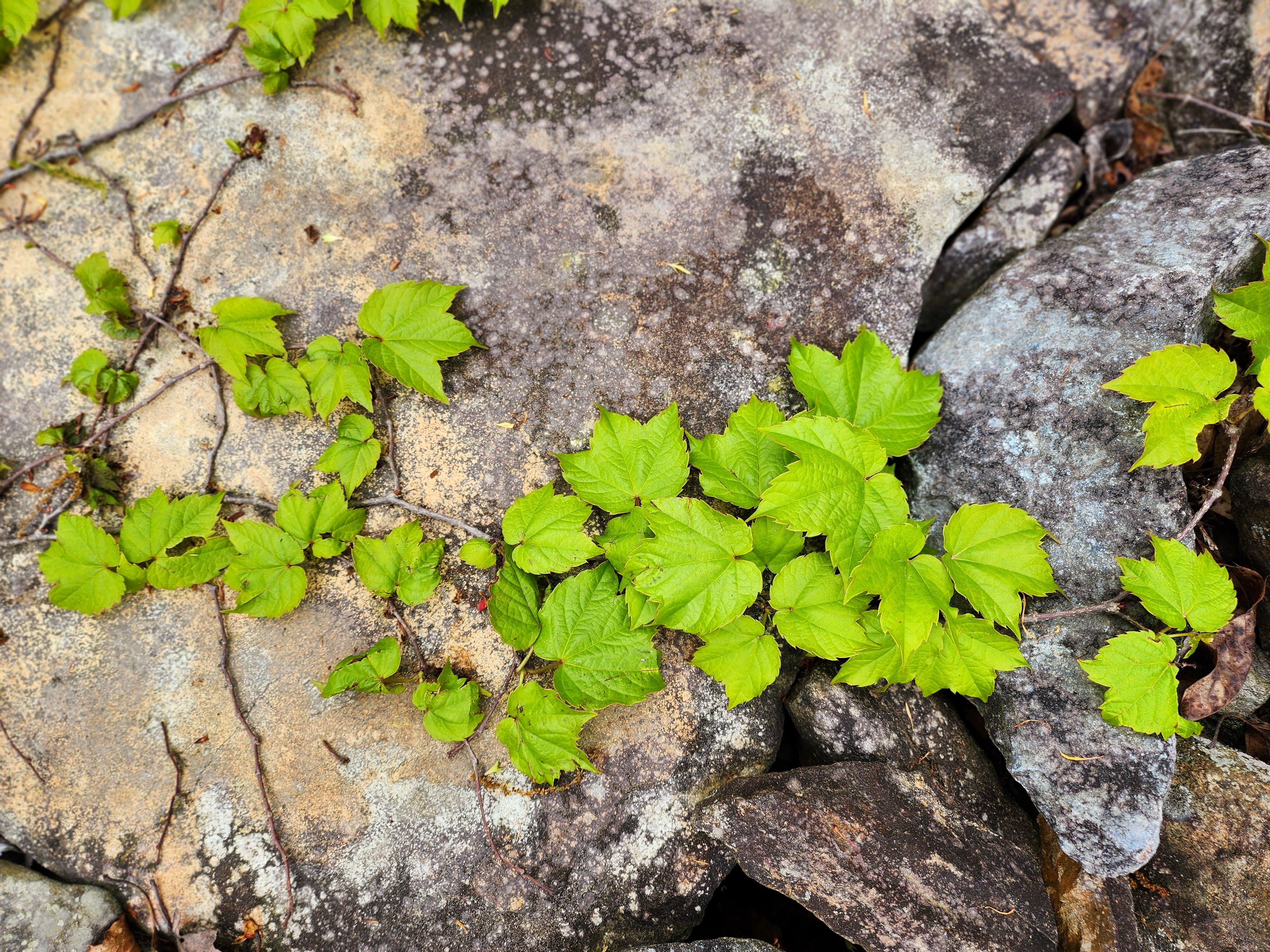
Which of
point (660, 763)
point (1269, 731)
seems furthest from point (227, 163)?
point (1269, 731)

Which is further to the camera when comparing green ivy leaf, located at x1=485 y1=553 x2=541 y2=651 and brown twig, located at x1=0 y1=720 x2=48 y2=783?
brown twig, located at x1=0 y1=720 x2=48 y2=783

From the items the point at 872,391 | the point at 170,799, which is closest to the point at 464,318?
the point at 872,391

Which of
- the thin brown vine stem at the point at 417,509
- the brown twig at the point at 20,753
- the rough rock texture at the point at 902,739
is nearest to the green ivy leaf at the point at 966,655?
the rough rock texture at the point at 902,739

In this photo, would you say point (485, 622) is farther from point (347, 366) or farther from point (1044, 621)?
point (1044, 621)

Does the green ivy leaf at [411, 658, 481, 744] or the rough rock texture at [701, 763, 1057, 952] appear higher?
the rough rock texture at [701, 763, 1057, 952]

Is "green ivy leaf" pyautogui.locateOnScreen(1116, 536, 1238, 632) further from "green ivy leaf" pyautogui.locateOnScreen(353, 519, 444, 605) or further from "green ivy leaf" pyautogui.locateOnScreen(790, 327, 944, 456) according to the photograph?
"green ivy leaf" pyautogui.locateOnScreen(353, 519, 444, 605)

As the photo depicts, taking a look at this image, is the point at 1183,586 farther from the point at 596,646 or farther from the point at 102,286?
the point at 102,286

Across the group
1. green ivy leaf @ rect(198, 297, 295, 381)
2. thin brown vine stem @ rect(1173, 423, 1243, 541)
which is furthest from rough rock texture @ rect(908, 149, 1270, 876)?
green ivy leaf @ rect(198, 297, 295, 381)
